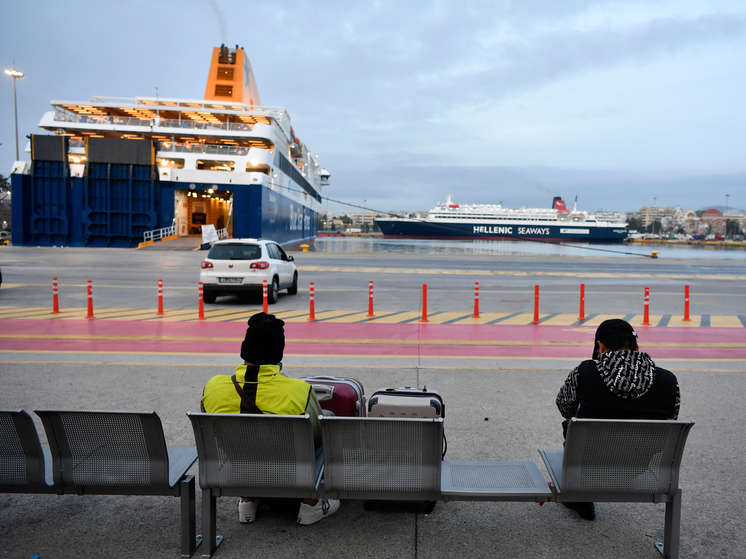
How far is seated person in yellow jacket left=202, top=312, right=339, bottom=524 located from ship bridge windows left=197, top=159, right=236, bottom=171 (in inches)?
1692

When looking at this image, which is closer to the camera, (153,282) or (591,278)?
(153,282)

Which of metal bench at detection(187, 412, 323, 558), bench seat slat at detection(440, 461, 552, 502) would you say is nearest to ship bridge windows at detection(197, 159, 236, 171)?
metal bench at detection(187, 412, 323, 558)

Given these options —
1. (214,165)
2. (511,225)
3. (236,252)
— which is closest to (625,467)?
(236,252)

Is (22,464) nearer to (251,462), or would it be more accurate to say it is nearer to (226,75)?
(251,462)

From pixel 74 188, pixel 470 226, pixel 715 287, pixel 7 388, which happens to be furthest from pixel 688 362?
pixel 470 226

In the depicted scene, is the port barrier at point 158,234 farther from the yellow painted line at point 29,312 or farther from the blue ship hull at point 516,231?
the blue ship hull at point 516,231

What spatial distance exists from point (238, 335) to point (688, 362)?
7.39 m

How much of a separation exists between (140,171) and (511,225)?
254ft

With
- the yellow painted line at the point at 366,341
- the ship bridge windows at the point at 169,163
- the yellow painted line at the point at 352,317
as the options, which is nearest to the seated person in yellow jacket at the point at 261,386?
the yellow painted line at the point at 366,341

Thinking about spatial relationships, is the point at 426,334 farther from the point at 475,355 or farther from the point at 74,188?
the point at 74,188

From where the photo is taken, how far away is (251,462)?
317 centimetres

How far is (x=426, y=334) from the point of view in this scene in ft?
33.6

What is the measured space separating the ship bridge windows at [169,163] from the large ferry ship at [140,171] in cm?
8

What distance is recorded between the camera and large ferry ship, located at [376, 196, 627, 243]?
342 feet
